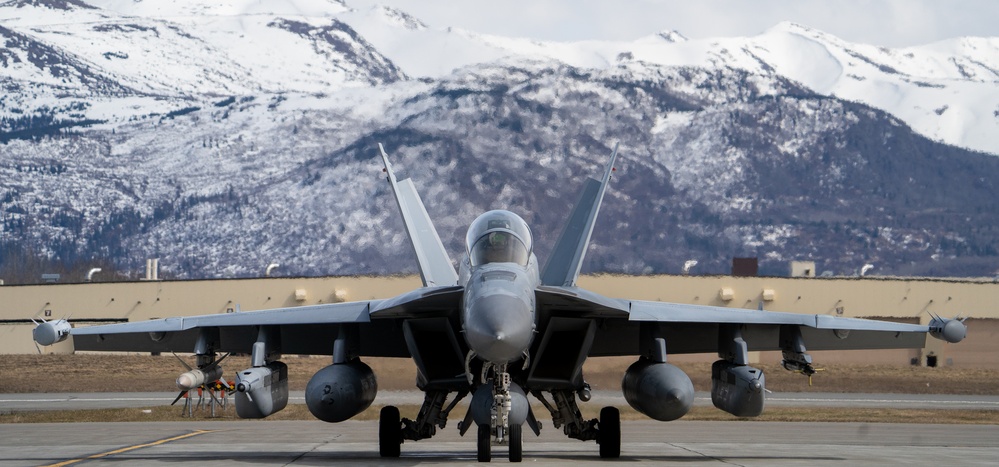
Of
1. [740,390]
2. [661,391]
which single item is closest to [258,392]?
[661,391]

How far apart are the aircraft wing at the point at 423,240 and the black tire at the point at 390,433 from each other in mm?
1933

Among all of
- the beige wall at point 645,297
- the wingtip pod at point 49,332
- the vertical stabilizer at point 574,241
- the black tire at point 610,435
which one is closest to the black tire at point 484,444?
the black tire at point 610,435

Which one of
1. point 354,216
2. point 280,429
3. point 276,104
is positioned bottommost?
point 280,429

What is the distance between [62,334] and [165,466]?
2135 millimetres

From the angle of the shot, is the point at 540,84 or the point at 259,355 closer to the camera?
the point at 259,355

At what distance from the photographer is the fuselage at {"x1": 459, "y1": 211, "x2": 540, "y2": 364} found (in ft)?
44.7

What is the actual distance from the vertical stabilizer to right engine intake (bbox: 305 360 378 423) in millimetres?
3557

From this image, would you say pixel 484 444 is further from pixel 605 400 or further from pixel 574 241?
pixel 605 400

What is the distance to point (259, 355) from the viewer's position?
1712cm

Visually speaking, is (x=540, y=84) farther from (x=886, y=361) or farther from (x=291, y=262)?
(x=886, y=361)

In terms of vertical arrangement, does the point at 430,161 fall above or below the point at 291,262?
above

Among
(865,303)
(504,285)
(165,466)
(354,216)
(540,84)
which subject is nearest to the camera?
(504,285)

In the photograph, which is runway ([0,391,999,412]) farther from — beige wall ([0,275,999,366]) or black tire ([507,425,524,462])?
black tire ([507,425,524,462])

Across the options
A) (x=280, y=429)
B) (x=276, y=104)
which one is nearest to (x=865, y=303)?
(x=280, y=429)
